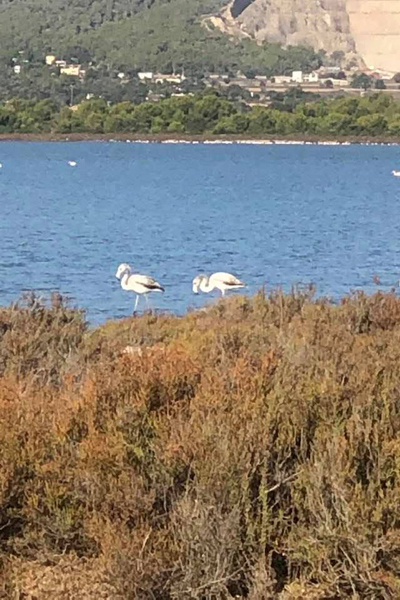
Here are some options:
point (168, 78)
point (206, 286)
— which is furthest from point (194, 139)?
point (206, 286)

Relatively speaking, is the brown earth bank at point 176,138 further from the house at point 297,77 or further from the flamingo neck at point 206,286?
the flamingo neck at point 206,286

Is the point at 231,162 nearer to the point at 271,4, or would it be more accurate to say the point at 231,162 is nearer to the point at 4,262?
the point at 4,262

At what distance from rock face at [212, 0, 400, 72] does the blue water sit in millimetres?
90846

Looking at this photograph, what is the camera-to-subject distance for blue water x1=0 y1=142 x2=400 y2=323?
2416 centimetres

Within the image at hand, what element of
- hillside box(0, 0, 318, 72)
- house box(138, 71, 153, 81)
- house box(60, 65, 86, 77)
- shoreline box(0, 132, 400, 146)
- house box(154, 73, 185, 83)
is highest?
hillside box(0, 0, 318, 72)

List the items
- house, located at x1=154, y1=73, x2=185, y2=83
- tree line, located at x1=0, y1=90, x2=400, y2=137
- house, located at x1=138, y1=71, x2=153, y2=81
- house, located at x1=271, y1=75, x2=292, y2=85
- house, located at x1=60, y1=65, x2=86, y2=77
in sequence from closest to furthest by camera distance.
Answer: tree line, located at x1=0, y1=90, x2=400, y2=137, house, located at x1=154, y1=73, x2=185, y2=83, house, located at x1=60, y1=65, x2=86, y2=77, house, located at x1=138, y1=71, x2=153, y2=81, house, located at x1=271, y1=75, x2=292, y2=85

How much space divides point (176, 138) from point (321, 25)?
76399 millimetres

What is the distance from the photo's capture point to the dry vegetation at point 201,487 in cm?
461

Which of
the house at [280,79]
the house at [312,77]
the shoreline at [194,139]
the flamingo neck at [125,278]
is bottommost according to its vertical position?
the shoreline at [194,139]

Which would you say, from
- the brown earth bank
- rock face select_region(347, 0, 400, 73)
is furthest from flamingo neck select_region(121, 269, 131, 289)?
rock face select_region(347, 0, 400, 73)

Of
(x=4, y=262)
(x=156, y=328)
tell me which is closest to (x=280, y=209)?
(x=4, y=262)

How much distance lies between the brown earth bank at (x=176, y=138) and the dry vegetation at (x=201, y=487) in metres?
114

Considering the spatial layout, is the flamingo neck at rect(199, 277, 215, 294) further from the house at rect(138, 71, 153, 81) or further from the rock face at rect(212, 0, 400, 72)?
the rock face at rect(212, 0, 400, 72)

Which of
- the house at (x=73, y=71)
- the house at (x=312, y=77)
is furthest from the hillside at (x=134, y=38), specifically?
the house at (x=312, y=77)
